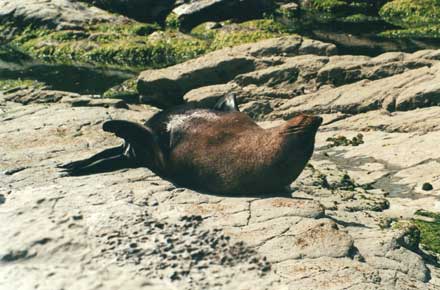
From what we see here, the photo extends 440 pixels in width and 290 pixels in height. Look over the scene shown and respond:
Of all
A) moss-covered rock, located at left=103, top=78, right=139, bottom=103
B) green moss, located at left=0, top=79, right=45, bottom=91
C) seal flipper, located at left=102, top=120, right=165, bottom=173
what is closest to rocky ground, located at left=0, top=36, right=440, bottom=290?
seal flipper, located at left=102, top=120, right=165, bottom=173

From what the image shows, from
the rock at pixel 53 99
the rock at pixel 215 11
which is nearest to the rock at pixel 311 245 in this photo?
the rock at pixel 53 99

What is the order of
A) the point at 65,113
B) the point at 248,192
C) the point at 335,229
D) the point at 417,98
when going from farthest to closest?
the point at 417,98 → the point at 65,113 → the point at 248,192 → the point at 335,229

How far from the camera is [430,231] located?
938 cm

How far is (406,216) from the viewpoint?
970cm

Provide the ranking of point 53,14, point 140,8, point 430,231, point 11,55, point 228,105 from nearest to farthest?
point 430,231 < point 228,105 < point 11,55 < point 53,14 < point 140,8

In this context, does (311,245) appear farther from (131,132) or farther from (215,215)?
(131,132)

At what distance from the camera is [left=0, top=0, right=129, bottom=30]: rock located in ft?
86.8

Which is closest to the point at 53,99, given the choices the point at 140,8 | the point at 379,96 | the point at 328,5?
the point at 379,96

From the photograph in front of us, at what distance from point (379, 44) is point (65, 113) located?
44.7 feet

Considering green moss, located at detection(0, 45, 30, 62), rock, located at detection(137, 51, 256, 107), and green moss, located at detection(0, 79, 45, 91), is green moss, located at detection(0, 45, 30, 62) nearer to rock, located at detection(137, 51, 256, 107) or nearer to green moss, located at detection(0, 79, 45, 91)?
green moss, located at detection(0, 79, 45, 91)

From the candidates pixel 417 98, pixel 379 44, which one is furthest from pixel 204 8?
pixel 417 98

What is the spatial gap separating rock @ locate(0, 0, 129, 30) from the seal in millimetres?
17071

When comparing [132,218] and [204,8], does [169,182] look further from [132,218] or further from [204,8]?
[204,8]

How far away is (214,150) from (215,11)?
19.1 metres
